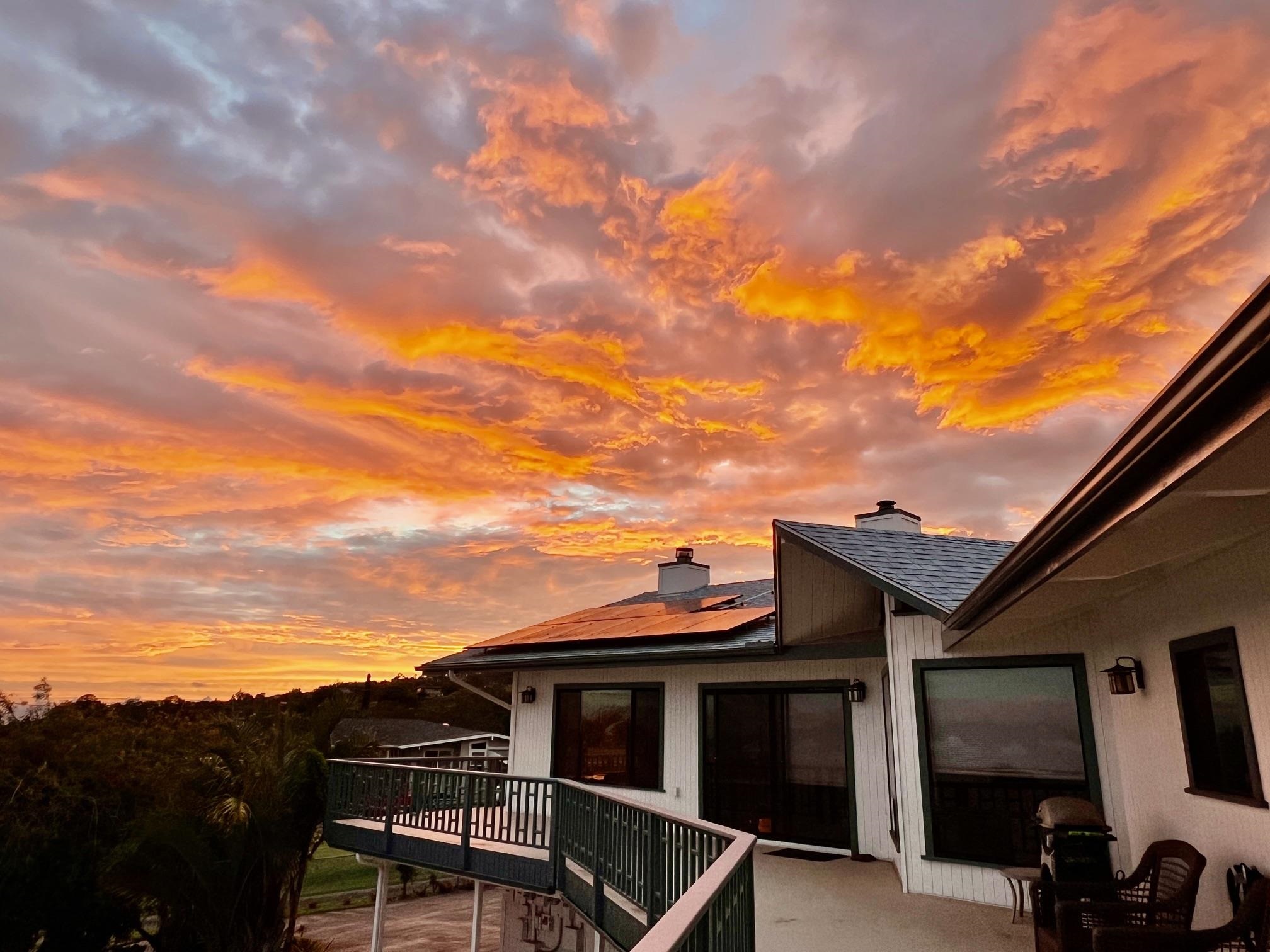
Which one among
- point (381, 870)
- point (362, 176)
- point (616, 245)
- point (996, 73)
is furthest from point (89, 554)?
point (996, 73)

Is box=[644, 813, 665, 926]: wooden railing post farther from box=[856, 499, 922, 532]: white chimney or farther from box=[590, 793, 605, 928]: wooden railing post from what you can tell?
box=[856, 499, 922, 532]: white chimney

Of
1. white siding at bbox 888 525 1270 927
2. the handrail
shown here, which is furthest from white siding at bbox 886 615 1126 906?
the handrail

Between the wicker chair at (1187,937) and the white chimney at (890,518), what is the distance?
7.90 m

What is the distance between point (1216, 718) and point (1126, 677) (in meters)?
1.18

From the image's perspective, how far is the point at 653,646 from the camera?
10367mm

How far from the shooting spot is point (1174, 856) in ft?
15.7

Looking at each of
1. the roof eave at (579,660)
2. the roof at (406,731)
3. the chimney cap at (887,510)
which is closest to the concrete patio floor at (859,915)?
the roof eave at (579,660)

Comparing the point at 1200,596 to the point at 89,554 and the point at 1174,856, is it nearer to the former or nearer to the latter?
the point at 1174,856

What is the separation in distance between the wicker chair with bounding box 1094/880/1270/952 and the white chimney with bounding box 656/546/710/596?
13014 mm

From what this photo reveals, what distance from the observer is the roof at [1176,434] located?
1.59 meters

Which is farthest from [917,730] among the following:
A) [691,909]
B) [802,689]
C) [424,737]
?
[424,737]

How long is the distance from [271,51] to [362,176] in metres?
1.51

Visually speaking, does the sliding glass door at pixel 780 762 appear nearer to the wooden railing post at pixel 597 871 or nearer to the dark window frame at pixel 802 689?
the dark window frame at pixel 802 689

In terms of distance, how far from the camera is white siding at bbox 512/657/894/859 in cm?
876
